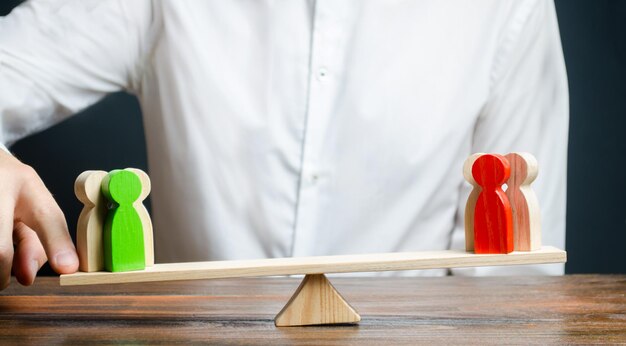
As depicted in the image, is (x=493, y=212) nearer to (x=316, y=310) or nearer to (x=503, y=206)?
(x=503, y=206)

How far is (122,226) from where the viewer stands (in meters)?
0.74

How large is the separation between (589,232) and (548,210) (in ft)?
1.48

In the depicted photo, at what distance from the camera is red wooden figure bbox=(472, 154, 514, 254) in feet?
2.58

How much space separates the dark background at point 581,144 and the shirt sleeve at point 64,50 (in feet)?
1.27

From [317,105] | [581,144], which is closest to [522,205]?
[317,105]

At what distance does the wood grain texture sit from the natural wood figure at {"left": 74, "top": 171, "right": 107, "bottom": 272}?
2cm

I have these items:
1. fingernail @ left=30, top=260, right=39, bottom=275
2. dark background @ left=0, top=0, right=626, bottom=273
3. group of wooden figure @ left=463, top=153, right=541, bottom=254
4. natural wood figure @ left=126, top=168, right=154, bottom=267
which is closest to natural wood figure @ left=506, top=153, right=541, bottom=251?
group of wooden figure @ left=463, top=153, right=541, bottom=254

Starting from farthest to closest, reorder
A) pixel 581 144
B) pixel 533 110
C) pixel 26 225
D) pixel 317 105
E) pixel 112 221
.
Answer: pixel 581 144 < pixel 533 110 < pixel 317 105 < pixel 26 225 < pixel 112 221

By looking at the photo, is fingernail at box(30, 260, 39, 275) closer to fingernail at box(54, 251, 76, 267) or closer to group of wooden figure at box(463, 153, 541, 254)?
fingernail at box(54, 251, 76, 267)

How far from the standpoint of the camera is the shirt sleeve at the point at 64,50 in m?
1.43

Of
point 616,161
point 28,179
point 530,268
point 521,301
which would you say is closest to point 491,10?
point 530,268

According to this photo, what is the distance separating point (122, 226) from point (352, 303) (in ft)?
0.94

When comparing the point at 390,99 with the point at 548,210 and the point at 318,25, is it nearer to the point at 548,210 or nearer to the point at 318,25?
the point at 318,25

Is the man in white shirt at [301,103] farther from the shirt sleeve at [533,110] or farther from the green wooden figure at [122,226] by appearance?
the green wooden figure at [122,226]
